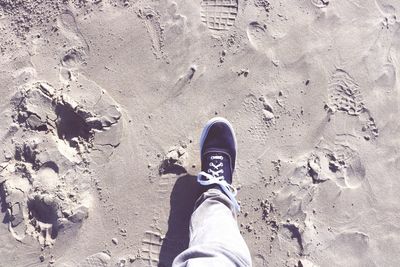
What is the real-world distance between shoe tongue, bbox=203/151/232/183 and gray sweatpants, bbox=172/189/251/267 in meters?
0.15

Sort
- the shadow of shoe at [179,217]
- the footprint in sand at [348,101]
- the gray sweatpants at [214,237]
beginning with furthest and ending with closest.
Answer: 1. the footprint in sand at [348,101]
2. the shadow of shoe at [179,217]
3. the gray sweatpants at [214,237]

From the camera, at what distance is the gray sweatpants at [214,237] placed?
210cm

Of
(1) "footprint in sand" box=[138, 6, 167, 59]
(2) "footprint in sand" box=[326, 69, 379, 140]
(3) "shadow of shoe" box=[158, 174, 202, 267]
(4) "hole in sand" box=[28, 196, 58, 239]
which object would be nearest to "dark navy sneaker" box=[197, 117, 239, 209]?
(3) "shadow of shoe" box=[158, 174, 202, 267]

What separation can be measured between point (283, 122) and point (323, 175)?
0.47m

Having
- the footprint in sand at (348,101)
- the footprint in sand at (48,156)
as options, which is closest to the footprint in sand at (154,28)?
the footprint in sand at (48,156)

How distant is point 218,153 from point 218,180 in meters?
0.20

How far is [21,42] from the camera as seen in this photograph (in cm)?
258

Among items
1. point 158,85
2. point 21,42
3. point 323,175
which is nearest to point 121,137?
point 158,85

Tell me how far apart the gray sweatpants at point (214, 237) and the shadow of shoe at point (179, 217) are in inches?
4.2

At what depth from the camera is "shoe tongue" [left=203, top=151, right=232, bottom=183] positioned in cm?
262

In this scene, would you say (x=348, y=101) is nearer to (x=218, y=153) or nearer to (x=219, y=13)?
(x=218, y=153)

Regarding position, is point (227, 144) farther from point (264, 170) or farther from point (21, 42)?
point (21, 42)

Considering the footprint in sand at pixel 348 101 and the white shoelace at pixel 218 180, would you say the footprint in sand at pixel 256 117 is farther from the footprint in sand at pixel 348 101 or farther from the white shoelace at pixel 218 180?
the footprint in sand at pixel 348 101

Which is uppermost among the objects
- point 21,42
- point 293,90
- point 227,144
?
point 21,42
